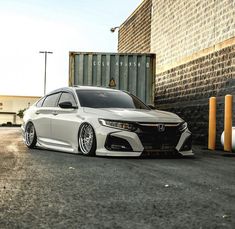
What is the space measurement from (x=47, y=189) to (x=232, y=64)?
8.41 meters

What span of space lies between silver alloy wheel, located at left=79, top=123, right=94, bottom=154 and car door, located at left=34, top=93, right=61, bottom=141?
1.23m

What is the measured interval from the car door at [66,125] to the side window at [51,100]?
294mm

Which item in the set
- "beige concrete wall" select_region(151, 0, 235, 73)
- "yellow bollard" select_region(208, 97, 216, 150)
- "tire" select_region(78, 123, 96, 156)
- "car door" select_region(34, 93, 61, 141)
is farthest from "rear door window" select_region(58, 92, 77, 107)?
"beige concrete wall" select_region(151, 0, 235, 73)

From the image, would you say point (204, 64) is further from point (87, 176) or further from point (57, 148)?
point (87, 176)

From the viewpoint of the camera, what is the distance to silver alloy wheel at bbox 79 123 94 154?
856cm

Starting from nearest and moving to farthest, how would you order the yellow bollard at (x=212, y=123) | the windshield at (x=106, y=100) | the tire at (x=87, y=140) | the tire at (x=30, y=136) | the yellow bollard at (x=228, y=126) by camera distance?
the tire at (x=87, y=140) → the windshield at (x=106, y=100) → the tire at (x=30, y=136) → the yellow bollard at (x=228, y=126) → the yellow bollard at (x=212, y=123)

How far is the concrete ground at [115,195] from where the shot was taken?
3520 mm

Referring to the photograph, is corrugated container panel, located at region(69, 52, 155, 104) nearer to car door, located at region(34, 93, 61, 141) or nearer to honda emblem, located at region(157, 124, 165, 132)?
car door, located at region(34, 93, 61, 141)

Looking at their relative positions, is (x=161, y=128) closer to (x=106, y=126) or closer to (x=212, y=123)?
(x=106, y=126)

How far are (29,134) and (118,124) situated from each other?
3049mm

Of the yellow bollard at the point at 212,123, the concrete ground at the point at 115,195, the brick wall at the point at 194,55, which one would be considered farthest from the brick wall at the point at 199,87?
the concrete ground at the point at 115,195

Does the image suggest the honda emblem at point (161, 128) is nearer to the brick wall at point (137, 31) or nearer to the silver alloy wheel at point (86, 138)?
the silver alloy wheel at point (86, 138)

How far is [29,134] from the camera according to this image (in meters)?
10.7

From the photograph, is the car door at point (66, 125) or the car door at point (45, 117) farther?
the car door at point (45, 117)
